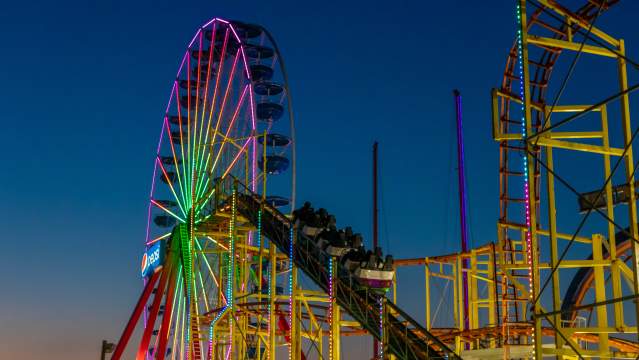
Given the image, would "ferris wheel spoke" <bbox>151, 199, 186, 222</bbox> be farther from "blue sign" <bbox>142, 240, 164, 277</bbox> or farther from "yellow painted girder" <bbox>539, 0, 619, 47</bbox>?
"yellow painted girder" <bbox>539, 0, 619, 47</bbox>

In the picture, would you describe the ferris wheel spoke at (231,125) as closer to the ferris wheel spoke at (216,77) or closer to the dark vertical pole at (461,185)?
the ferris wheel spoke at (216,77)

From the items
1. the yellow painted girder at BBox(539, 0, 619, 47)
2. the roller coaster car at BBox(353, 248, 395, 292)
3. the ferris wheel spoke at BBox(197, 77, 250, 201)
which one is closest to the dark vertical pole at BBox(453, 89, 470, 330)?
the ferris wheel spoke at BBox(197, 77, 250, 201)

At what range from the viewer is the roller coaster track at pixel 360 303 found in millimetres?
17084

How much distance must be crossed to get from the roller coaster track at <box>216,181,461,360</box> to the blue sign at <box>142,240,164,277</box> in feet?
25.5

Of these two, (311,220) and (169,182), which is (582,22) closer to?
(311,220)

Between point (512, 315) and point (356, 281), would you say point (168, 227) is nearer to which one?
point (512, 315)

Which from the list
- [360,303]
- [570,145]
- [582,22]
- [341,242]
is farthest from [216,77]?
[570,145]

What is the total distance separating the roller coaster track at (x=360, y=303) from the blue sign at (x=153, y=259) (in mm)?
7779

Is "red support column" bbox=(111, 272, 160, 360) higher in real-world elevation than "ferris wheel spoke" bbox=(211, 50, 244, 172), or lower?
lower

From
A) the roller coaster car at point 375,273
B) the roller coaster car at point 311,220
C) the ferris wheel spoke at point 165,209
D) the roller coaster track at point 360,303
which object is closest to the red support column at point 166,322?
the ferris wheel spoke at point 165,209

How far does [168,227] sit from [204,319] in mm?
7331

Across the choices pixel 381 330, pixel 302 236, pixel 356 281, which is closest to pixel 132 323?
pixel 302 236

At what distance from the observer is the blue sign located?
32.6 m

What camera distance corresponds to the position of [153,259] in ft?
111
